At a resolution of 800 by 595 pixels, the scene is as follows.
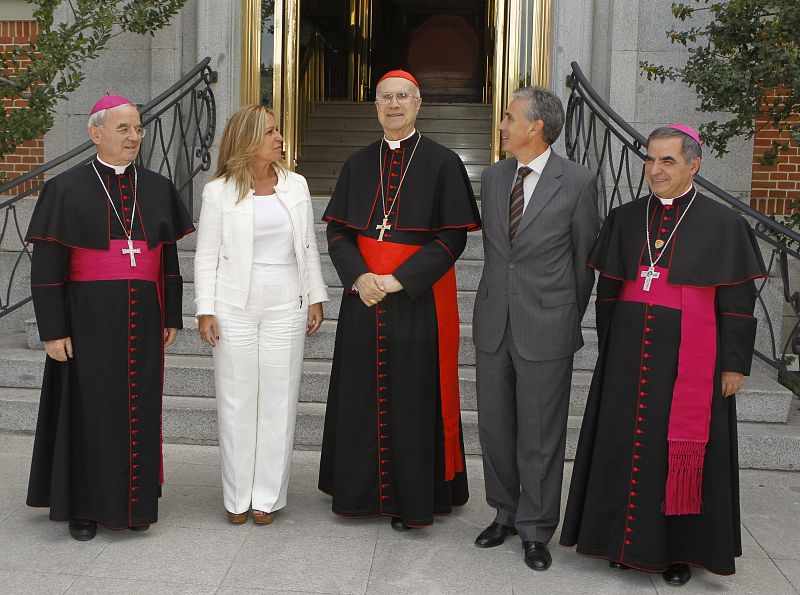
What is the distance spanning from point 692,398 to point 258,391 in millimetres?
1912

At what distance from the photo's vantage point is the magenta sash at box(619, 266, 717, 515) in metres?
3.70

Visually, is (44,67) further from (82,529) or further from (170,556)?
(170,556)

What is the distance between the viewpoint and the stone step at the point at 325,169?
1012 centimetres

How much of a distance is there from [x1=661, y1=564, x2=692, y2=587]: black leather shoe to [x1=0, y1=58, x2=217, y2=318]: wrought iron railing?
4864mm

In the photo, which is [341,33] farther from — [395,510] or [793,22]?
[395,510]

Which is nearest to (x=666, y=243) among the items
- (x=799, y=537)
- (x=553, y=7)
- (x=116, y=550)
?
(x=799, y=537)

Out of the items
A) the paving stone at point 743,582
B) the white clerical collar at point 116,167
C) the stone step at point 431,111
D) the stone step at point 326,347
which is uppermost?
the stone step at point 431,111

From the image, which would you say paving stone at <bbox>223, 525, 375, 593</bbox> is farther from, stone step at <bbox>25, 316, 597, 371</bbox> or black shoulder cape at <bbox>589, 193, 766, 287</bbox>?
stone step at <bbox>25, 316, 597, 371</bbox>

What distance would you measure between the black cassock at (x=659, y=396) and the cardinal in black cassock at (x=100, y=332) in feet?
6.41

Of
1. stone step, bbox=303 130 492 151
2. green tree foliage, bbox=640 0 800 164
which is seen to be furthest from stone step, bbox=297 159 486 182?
green tree foliage, bbox=640 0 800 164

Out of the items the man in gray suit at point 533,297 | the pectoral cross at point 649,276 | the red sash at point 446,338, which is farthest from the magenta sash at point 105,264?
the pectoral cross at point 649,276

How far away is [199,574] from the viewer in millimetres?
3820

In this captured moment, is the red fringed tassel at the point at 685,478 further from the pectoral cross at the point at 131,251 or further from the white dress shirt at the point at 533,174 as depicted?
the pectoral cross at the point at 131,251

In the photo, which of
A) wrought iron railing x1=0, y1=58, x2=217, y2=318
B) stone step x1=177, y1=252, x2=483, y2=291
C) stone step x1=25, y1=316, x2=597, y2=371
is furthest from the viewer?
wrought iron railing x1=0, y1=58, x2=217, y2=318
